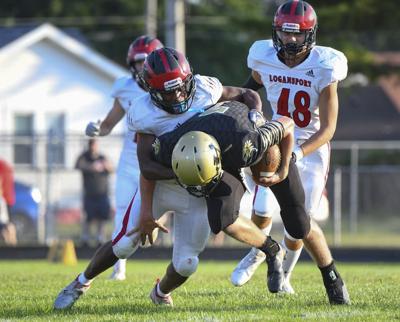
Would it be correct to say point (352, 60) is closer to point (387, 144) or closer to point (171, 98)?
point (387, 144)

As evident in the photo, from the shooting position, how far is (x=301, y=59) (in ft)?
22.2

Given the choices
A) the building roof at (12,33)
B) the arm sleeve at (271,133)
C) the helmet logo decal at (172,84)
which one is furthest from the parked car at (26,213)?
the arm sleeve at (271,133)

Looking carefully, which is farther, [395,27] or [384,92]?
[384,92]

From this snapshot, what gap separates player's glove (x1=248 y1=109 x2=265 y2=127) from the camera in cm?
584

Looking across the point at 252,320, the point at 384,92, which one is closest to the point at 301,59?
the point at 252,320

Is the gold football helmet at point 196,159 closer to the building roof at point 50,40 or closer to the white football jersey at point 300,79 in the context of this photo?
the white football jersey at point 300,79

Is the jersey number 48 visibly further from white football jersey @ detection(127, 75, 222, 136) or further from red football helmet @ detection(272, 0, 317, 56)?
white football jersey @ detection(127, 75, 222, 136)

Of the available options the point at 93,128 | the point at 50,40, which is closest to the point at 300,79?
the point at 93,128

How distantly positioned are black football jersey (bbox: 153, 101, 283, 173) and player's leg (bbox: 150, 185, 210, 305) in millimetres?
344

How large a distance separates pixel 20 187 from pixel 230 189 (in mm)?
11001

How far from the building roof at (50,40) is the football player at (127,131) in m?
13.9

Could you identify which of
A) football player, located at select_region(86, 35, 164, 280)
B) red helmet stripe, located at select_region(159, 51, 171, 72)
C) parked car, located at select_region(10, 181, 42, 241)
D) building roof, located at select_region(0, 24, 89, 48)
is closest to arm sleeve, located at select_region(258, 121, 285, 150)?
red helmet stripe, located at select_region(159, 51, 171, 72)

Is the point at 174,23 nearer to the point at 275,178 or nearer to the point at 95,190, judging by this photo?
the point at 95,190

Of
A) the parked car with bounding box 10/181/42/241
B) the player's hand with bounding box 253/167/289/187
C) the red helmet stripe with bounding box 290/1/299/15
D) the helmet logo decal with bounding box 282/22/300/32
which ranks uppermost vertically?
the red helmet stripe with bounding box 290/1/299/15
